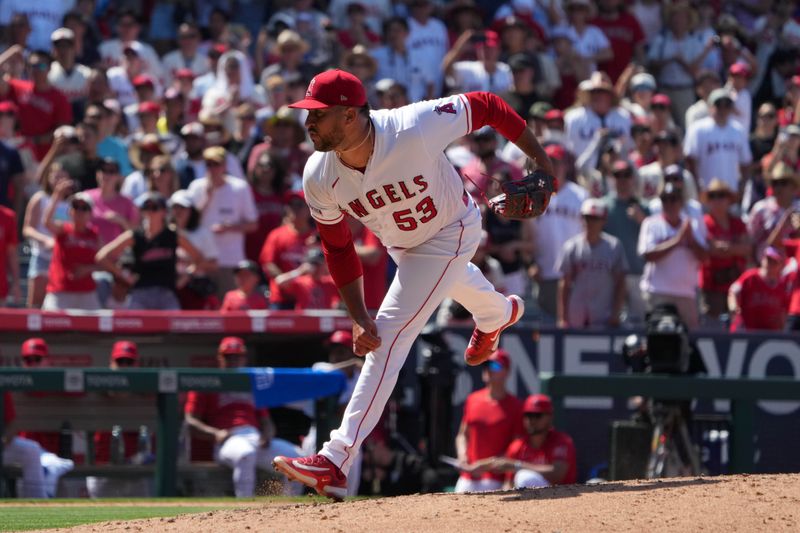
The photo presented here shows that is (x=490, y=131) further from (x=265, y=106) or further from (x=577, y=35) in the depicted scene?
(x=577, y=35)

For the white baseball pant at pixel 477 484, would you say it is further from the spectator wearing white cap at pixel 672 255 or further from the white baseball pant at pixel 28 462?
the white baseball pant at pixel 28 462

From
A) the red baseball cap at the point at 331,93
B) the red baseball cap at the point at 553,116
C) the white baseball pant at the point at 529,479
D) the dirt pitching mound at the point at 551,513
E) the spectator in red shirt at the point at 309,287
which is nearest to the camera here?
the dirt pitching mound at the point at 551,513

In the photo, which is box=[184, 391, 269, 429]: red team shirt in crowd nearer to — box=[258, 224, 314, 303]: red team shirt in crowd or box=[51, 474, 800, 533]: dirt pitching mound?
box=[258, 224, 314, 303]: red team shirt in crowd

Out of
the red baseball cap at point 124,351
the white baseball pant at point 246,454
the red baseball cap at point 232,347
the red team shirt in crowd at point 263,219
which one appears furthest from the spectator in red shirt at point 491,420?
the red team shirt in crowd at point 263,219

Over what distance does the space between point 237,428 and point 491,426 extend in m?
1.76

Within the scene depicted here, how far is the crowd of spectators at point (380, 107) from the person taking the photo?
1120 cm

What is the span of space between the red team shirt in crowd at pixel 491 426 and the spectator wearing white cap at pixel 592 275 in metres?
1.48

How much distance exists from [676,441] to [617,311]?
220 centimetres

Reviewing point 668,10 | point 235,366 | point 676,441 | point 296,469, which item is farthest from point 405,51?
point 296,469

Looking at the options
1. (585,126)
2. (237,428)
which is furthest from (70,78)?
(237,428)

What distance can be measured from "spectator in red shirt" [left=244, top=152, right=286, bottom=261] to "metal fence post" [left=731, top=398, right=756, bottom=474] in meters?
4.64

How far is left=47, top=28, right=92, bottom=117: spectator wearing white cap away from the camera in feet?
45.3

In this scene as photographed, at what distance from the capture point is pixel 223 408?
9844 mm

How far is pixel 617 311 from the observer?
11266 millimetres
